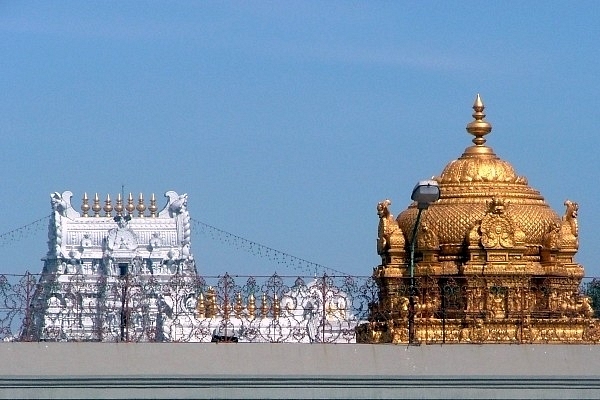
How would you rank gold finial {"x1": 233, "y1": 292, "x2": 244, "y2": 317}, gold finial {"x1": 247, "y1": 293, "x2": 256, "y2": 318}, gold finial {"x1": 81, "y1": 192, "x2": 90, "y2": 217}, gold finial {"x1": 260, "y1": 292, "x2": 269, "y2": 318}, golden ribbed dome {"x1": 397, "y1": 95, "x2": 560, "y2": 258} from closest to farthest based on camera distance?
1. gold finial {"x1": 233, "y1": 292, "x2": 244, "y2": 317}
2. gold finial {"x1": 260, "y1": 292, "x2": 269, "y2": 318}
3. gold finial {"x1": 247, "y1": 293, "x2": 256, "y2": 318}
4. golden ribbed dome {"x1": 397, "y1": 95, "x2": 560, "y2": 258}
5. gold finial {"x1": 81, "y1": 192, "x2": 90, "y2": 217}

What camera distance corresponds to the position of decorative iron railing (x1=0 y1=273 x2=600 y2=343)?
24141 mm

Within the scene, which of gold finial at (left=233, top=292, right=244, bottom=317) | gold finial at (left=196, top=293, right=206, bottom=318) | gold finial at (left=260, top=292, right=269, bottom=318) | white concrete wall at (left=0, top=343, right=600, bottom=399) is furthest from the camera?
gold finial at (left=196, top=293, right=206, bottom=318)

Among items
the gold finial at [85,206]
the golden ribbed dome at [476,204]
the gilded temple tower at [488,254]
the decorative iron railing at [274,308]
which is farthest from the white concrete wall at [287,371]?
the gold finial at [85,206]

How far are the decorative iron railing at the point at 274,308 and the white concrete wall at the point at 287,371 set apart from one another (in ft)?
3.22

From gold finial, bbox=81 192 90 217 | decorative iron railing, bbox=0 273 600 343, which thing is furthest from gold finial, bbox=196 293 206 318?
gold finial, bbox=81 192 90 217

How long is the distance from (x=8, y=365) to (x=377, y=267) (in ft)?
38.1

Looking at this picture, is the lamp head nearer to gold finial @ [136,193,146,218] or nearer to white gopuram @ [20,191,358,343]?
white gopuram @ [20,191,358,343]

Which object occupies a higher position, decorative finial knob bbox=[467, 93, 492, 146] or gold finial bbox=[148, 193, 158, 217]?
gold finial bbox=[148, 193, 158, 217]

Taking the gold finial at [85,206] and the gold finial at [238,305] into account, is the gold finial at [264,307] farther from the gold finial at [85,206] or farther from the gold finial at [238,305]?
the gold finial at [85,206]

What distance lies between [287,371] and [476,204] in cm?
1107

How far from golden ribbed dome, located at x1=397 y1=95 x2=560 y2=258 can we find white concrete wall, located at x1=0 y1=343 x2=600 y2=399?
9.94 m

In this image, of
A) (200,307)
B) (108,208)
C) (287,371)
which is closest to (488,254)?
(200,307)

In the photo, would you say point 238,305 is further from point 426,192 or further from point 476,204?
point 476,204

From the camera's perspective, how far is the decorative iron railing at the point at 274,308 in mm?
24141
